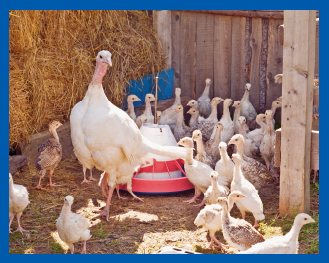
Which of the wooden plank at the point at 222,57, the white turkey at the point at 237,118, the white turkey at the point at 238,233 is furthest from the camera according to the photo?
the wooden plank at the point at 222,57

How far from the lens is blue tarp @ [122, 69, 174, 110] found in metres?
8.25

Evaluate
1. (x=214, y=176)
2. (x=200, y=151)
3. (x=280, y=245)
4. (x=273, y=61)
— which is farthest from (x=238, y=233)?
(x=273, y=61)

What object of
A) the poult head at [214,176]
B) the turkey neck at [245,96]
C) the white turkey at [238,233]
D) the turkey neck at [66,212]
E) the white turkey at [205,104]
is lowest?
the white turkey at [238,233]

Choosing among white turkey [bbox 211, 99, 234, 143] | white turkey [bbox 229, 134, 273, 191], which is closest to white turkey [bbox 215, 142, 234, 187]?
white turkey [bbox 229, 134, 273, 191]


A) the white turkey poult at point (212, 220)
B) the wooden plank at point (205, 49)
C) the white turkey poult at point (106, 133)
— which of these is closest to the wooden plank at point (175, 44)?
the wooden plank at point (205, 49)

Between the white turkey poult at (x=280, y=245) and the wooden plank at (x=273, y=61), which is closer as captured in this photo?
the white turkey poult at (x=280, y=245)

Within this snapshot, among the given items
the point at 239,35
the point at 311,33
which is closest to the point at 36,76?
the point at 239,35

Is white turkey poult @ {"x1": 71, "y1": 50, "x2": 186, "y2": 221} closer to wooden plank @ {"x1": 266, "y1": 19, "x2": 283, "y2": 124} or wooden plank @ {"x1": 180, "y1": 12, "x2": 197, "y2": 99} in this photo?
wooden plank @ {"x1": 266, "y1": 19, "x2": 283, "y2": 124}

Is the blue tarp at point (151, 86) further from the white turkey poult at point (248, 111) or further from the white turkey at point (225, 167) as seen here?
the white turkey at point (225, 167)

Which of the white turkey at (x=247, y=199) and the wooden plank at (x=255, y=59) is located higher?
the wooden plank at (x=255, y=59)

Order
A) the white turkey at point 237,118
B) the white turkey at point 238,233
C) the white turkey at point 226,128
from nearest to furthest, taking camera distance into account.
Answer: the white turkey at point 238,233
the white turkey at point 226,128
the white turkey at point 237,118

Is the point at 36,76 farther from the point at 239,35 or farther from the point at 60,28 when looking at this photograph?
the point at 239,35

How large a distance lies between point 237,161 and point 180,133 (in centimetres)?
224

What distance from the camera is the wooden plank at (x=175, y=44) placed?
28.1ft
